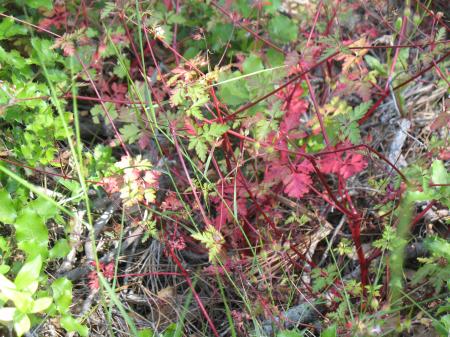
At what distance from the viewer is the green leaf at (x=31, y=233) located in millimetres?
1902

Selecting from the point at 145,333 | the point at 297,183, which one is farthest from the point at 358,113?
the point at 145,333

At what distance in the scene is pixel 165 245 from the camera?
Answer: 2115 mm

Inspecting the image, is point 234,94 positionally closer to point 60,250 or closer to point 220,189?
point 220,189

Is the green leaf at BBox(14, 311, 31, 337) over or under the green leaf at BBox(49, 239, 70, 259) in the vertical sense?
over

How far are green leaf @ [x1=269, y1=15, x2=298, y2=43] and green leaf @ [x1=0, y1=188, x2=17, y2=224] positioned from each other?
1384 millimetres

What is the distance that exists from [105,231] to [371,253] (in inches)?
43.3

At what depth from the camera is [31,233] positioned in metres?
1.92

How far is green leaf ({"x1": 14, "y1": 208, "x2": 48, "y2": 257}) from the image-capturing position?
1.90 metres

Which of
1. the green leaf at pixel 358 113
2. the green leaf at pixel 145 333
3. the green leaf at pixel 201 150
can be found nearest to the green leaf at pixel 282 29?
the green leaf at pixel 358 113

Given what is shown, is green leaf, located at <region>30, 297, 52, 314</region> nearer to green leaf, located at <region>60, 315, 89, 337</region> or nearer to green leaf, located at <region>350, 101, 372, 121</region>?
green leaf, located at <region>60, 315, 89, 337</region>

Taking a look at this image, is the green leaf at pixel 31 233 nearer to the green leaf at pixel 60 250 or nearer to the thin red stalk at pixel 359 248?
the green leaf at pixel 60 250

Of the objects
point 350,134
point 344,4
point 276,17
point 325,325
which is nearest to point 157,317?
point 325,325

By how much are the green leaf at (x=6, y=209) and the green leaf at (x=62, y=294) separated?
30cm

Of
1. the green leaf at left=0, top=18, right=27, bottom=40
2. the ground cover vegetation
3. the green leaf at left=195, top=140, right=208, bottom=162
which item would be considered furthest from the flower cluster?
the green leaf at left=0, top=18, right=27, bottom=40
